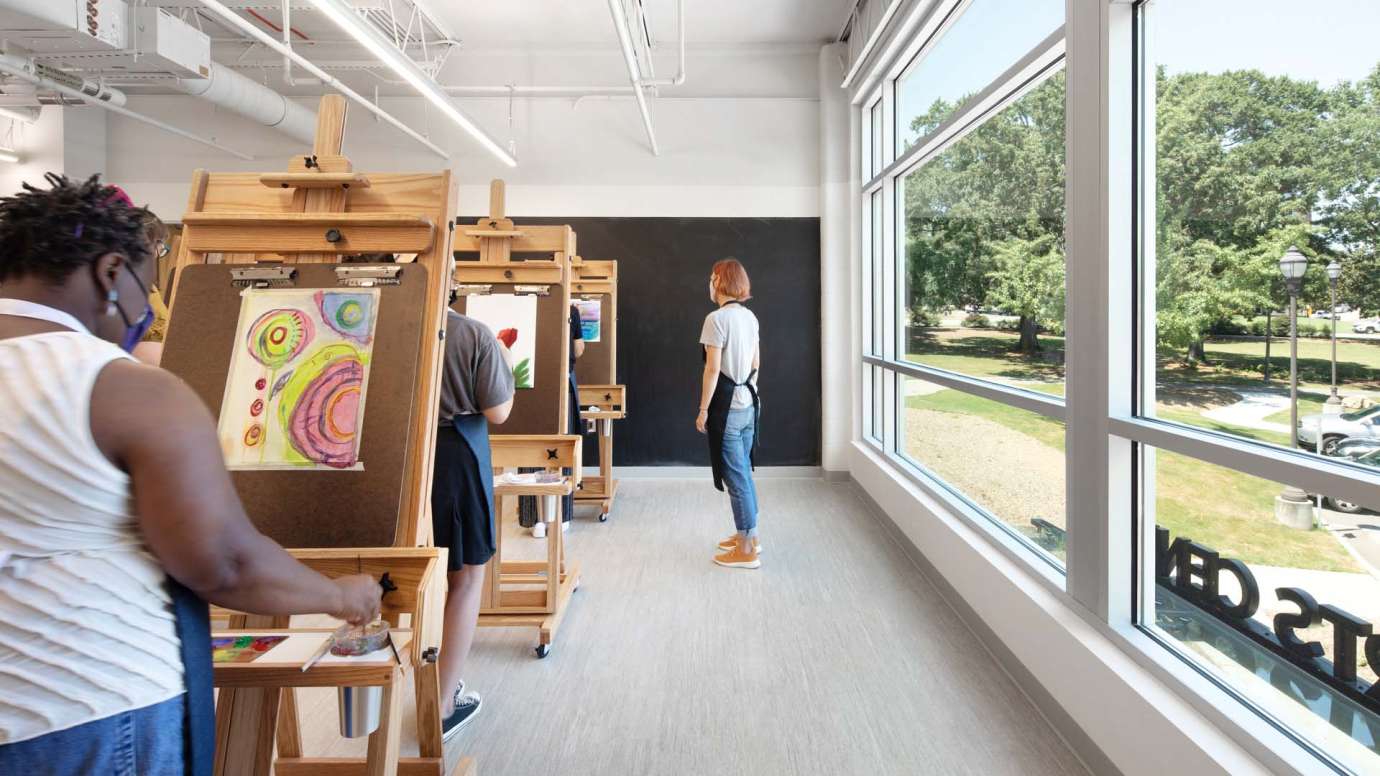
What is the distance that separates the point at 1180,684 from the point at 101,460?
236 cm

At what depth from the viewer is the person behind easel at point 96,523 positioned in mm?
895

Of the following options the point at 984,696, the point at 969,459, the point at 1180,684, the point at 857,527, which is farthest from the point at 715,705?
the point at 857,527

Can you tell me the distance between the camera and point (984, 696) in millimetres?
2723

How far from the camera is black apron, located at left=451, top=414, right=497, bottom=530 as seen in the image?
8.05ft

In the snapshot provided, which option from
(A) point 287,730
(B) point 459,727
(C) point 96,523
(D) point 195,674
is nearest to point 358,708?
(D) point 195,674

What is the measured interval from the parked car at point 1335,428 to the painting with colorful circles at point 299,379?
2.21 m

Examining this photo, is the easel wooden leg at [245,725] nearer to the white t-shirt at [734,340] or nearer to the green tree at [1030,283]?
the white t-shirt at [734,340]

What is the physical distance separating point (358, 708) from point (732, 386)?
2.83 metres

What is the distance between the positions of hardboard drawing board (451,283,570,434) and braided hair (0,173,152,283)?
2.72m

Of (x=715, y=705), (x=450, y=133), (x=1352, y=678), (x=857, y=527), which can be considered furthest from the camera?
(x=450, y=133)

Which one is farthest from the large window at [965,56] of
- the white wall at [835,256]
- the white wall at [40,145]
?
the white wall at [40,145]

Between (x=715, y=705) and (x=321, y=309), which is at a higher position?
(x=321, y=309)

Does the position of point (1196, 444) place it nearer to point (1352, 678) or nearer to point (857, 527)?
point (1352, 678)

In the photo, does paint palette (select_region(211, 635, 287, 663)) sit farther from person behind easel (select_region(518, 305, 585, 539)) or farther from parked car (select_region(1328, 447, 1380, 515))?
person behind easel (select_region(518, 305, 585, 539))
